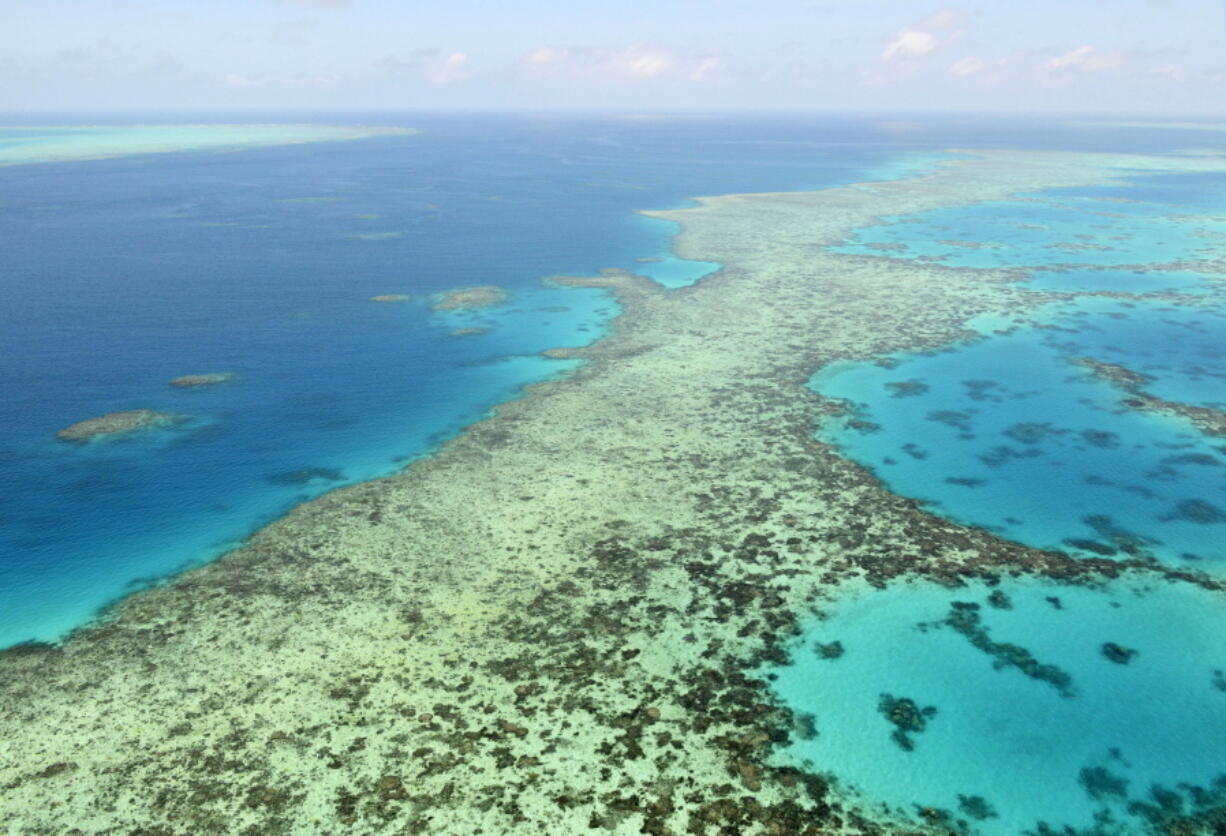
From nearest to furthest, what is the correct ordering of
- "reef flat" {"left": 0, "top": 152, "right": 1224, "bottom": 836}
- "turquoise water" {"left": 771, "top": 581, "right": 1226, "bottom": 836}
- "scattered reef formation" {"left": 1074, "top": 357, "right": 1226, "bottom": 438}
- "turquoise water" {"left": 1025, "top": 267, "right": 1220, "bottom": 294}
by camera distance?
"reef flat" {"left": 0, "top": 152, "right": 1224, "bottom": 836} → "turquoise water" {"left": 771, "top": 581, "right": 1226, "bottom": 836} → "scattered reef formation" {"left": 1074, "top": 357, "right": 1226, "bottom": 438} → "turquoise water" {"left": 1025, "top": 267, "right": 1220, "bottom": 294}

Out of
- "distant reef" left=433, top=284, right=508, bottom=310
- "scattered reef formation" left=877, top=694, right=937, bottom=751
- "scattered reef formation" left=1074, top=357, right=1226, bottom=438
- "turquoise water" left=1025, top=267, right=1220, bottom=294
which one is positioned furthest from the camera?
"turquoise water" left=1025, top=267, right=1220, bottom=294

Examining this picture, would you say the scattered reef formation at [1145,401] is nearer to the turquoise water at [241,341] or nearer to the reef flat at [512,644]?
the reef flat at [512,644]

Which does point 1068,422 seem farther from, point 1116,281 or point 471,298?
point 471,298

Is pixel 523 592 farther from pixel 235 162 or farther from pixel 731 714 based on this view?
pixel 235 162

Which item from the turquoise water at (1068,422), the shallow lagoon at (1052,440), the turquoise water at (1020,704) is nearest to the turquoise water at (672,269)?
the turquoise water at (1068,422)

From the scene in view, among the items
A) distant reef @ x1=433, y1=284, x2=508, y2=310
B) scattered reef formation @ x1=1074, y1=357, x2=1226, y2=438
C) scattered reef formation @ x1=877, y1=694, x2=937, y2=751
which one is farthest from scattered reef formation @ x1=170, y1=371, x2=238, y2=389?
scattered reef formation @ x1=1074, y1=357, x2=1226, y2=438

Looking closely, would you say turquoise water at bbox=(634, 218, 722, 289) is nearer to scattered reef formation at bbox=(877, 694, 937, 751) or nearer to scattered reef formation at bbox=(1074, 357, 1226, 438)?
scattered reef formation at bbox=(1074, 357, 1226, 438)

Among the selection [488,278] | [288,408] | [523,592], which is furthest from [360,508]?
[488,278]

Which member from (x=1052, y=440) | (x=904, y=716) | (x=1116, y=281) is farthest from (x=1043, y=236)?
(x=904, y=716)
